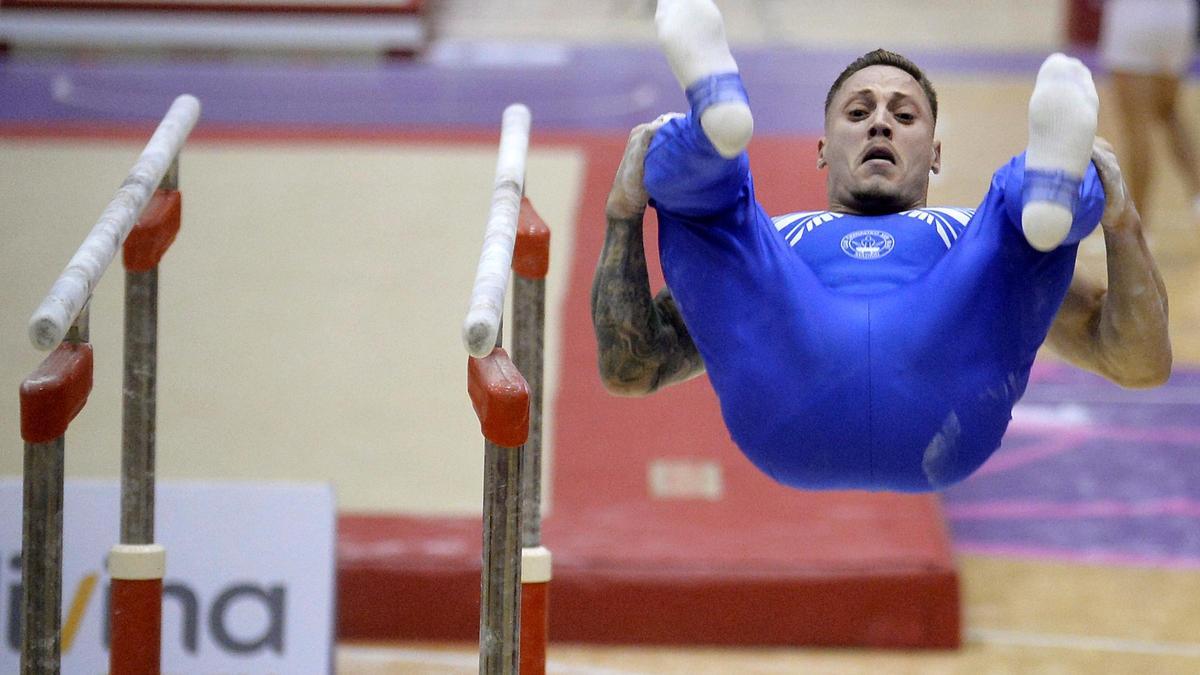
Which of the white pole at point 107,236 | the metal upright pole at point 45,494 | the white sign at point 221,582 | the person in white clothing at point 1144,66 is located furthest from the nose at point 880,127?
the person in white clothing at point 1144,66

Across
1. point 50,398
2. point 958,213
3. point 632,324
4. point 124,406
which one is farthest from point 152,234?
point 958,213

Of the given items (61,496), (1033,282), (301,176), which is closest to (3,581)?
(61,496)

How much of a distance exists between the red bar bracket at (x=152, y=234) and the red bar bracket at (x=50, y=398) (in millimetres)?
496

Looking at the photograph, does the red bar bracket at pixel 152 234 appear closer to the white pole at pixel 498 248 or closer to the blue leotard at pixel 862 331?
the white pole at pixel 498 248

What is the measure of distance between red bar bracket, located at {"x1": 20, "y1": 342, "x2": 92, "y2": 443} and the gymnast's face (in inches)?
51.4

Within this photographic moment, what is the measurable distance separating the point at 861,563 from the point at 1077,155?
7.93ft

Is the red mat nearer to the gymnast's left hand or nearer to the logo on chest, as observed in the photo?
the logo on chest

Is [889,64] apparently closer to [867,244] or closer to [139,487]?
[867,244]

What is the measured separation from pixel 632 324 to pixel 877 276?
461 mm

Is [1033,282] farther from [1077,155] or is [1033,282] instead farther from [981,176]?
[981,176]

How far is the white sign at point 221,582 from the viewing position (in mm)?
3887

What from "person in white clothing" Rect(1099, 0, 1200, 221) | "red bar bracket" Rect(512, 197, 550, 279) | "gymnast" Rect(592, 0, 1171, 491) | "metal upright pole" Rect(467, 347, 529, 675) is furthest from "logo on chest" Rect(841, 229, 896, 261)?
"person in white clothing" Rect(1099, 0, 1200, 221)

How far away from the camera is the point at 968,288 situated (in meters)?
2.49

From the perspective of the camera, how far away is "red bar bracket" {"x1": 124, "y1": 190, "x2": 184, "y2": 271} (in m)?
2.99
